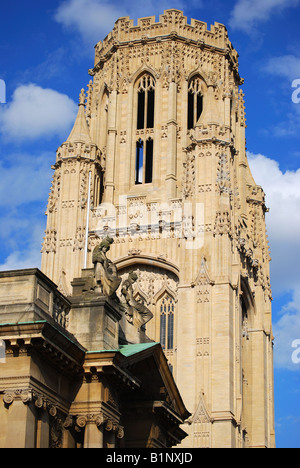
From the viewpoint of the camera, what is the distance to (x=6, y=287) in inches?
1133

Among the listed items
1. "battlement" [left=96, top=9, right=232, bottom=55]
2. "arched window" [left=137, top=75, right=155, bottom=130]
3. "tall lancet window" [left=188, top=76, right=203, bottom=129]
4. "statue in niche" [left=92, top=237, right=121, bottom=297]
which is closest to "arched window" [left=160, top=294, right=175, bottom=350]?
"tall lancet window" [left=188, top=76, right=203, bottom=129]

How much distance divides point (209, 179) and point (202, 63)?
483 inches

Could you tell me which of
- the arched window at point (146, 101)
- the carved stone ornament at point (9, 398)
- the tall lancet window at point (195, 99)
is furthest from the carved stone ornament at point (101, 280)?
the arched window at point (146, 101)

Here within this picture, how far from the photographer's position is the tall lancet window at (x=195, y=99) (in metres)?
70.4

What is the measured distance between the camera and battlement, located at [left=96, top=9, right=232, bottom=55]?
71250mm

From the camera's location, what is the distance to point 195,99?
70.8 metres

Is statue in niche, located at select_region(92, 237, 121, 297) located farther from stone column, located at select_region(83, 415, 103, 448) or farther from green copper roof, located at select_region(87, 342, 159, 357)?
stone column, located at select_region(83, 415, 103, 448)

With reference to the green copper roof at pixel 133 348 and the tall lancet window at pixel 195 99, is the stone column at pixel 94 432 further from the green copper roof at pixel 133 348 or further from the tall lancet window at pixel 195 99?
the tall lancet window at pixel 195 99

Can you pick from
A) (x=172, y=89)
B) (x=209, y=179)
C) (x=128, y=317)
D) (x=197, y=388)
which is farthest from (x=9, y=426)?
(x=172, y=89)

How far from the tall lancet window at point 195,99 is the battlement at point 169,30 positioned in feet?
9.21

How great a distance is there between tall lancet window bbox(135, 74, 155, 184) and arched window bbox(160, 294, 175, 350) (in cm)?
956

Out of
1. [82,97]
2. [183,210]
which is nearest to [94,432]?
[183,210]
